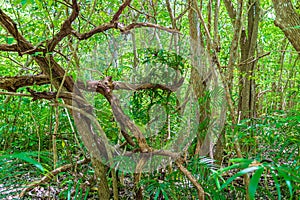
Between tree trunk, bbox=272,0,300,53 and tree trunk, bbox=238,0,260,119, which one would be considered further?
tree trunk, bbox=238,0,260,119

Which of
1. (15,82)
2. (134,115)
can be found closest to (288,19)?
(134,115)

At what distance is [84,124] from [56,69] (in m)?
0.22

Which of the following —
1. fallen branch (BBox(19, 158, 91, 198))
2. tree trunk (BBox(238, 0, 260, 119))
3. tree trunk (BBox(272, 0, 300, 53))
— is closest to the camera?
fallen branch (BBox(19, 158, 91, 198))

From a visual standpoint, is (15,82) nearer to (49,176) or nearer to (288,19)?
(49,176)

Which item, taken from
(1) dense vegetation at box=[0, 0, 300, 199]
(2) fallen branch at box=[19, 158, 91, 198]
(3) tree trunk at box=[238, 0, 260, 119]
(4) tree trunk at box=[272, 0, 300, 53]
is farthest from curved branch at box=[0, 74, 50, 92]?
(3) tree trunk at box=[238, 0, 260, 119]

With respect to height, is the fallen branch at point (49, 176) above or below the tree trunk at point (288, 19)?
below

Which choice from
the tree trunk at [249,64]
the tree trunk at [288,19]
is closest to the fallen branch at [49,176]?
the tree trunk at [288,19]

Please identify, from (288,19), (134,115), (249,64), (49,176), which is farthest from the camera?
(249,64)

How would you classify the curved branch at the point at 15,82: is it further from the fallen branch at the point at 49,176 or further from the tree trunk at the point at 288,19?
the tree trunk at the point at 288,19

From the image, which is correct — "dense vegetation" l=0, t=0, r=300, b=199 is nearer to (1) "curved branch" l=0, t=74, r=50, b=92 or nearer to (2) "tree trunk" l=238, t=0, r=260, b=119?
(1) "curved branch" l=0, t=74, r=50, b=92

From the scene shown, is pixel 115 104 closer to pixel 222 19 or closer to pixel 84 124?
pixel 84 124

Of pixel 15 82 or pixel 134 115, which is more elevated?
pixel 15 82

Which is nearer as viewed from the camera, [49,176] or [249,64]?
[49,176]

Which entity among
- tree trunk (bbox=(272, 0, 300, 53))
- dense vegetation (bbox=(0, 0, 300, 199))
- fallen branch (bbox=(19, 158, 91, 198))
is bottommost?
fallen branch (bbox=(19, 158, 91, 198))
